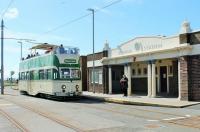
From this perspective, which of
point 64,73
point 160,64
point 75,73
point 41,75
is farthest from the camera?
point 160,64

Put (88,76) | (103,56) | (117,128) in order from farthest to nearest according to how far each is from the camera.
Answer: (88,76), (103,56), (117,128)

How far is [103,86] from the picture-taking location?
118 ft

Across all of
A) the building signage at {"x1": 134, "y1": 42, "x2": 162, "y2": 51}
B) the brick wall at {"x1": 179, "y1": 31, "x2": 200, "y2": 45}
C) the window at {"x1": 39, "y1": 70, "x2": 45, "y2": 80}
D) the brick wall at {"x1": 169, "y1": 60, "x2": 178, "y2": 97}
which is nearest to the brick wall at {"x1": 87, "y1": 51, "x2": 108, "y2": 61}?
the building signage at {"x1": 134, "y1": 42, "x2": 162, "y2": 51}

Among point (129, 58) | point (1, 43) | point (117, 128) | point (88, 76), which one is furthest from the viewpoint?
point (1, 43)

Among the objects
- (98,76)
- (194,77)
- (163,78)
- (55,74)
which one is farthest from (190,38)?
(98,76)

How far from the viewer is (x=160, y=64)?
32469 mm

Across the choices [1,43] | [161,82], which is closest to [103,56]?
[161,82]

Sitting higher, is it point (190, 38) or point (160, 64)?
point (190, 38)

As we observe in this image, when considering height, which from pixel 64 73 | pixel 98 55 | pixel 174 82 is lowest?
pixel 174 82

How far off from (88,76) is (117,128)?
89.9ft

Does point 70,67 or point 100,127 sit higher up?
point 70,67

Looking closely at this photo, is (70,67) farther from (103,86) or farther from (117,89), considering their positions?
(117,89)

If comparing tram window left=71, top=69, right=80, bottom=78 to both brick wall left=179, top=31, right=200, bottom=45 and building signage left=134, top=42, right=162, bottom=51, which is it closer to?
building signage left=134, top=42, right=162, bottom=51

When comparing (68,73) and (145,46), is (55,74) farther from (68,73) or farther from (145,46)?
(145,46)
